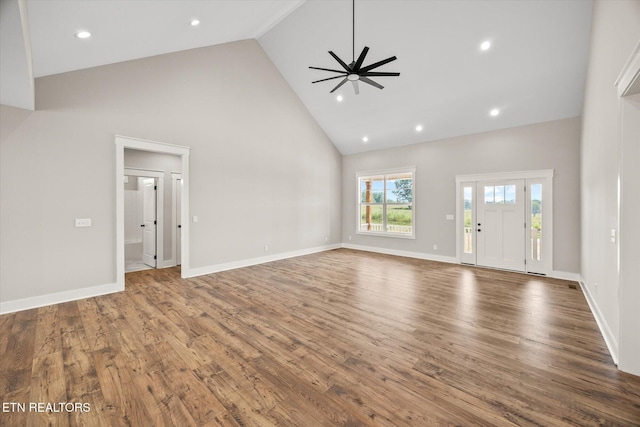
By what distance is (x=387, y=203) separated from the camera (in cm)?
768

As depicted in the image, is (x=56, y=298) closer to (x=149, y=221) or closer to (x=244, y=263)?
(x=149, y=221)

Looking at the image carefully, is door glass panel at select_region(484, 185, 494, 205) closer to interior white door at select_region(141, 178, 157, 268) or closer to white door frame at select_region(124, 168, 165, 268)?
white door frame at select_region(124, 168, 165, 268)

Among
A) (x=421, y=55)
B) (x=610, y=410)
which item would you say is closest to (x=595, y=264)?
(x=610, y=410)

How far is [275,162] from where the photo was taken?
6.60 metres

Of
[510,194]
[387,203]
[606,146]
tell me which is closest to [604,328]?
[606,146]

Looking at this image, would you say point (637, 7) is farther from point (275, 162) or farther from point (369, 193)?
point (369, 193)

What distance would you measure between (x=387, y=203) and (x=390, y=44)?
13.2ft

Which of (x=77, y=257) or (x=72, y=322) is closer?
(x=72, y=322)

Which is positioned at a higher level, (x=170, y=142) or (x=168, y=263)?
(x=170, y=142)

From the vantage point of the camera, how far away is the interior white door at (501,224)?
5.47 meters

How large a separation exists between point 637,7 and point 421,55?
3342mm

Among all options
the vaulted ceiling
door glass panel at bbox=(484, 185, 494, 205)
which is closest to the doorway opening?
the vaulted ceiling

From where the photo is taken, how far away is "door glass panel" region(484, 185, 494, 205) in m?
5.84

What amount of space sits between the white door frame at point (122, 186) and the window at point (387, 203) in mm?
4968
